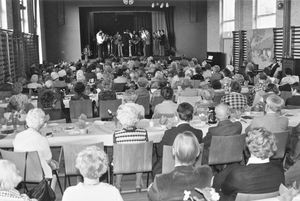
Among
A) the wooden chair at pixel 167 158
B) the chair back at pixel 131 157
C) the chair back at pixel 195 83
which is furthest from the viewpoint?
the chair back at pixel 195 83

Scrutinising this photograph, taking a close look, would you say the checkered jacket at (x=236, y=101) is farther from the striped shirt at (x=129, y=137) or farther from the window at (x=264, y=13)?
the window at (x=264, y=13)

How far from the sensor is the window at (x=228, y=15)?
25266 mm

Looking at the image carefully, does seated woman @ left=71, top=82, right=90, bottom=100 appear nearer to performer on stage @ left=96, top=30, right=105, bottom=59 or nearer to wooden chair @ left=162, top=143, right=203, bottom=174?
wooden chair @ left=162, top=143, right=203, bottom=174

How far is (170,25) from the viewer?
2970cm

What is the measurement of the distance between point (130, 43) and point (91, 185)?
26.1m

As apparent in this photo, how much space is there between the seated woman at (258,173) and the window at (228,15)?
21.6m

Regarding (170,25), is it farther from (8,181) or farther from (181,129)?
(8,181)

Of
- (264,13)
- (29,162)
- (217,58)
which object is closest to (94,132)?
(29,162)

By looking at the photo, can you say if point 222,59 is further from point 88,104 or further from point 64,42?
point 88,104

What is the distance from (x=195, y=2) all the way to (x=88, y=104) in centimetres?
2153

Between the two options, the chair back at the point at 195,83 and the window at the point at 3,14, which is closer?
the chair back at the point at 195,83

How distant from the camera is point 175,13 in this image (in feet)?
97.1

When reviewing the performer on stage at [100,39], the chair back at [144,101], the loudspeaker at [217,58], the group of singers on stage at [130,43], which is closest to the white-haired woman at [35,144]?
the chair back at [144,101]

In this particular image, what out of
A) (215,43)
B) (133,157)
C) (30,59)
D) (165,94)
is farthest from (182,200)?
(215,43)
